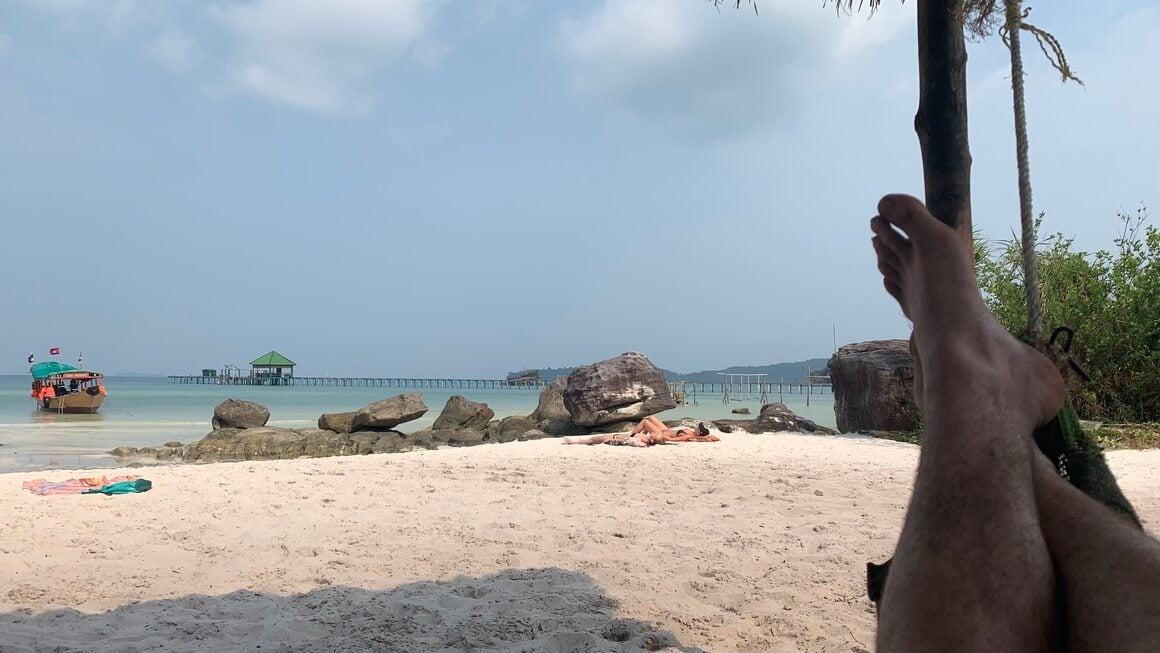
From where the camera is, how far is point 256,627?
6.62ft

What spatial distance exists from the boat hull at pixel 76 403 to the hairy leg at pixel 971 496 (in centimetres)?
2249

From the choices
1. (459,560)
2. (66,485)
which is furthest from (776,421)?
(66,485)

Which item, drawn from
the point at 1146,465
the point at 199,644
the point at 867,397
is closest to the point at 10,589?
the point at 199,644

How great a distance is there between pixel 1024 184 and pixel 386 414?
10119 mm

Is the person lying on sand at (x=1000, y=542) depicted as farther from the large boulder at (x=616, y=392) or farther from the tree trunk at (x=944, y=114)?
the large boulder at (x=616, y=392)

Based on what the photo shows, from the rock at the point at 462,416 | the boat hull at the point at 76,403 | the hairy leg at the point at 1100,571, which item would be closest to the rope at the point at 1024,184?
the hairy leg at the point at 1100,571

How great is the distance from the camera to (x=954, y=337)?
1118mm

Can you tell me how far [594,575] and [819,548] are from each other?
1.02 m

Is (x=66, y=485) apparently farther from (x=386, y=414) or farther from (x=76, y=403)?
(x=76, y=403)

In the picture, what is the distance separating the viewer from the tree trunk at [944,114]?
1.49 metres

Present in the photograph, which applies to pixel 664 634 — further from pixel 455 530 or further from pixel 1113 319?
pixel 1113 319

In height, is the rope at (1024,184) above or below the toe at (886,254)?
above

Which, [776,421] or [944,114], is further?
[776,421]

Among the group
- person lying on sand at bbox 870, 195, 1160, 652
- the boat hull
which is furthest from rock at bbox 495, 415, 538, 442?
the boat hull
